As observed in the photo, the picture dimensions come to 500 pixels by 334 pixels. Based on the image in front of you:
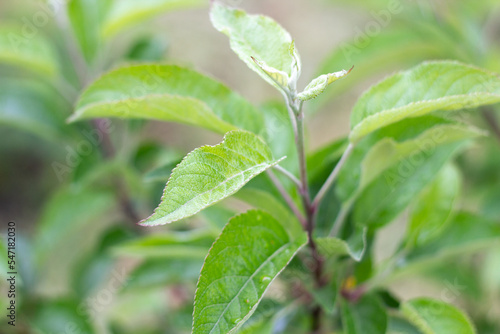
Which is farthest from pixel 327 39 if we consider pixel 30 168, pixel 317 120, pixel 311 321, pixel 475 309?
pixel 311 321

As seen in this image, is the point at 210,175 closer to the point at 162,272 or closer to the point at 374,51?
the point at 162,272

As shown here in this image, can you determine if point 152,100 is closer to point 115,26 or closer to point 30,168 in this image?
point 115,26

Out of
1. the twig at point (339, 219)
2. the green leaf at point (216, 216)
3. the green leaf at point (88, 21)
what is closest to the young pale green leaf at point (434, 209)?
the twig at point (339, 219)

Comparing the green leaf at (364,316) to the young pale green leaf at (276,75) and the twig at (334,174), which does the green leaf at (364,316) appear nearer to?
the twig at (334,174)

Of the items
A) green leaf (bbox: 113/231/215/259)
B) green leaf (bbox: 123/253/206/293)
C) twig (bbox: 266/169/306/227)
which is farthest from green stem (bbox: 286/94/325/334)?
green leaf (bbox: 123/253/206/293)

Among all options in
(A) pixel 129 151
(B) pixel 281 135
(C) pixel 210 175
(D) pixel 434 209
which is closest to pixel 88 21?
(A) pixel 129 151
